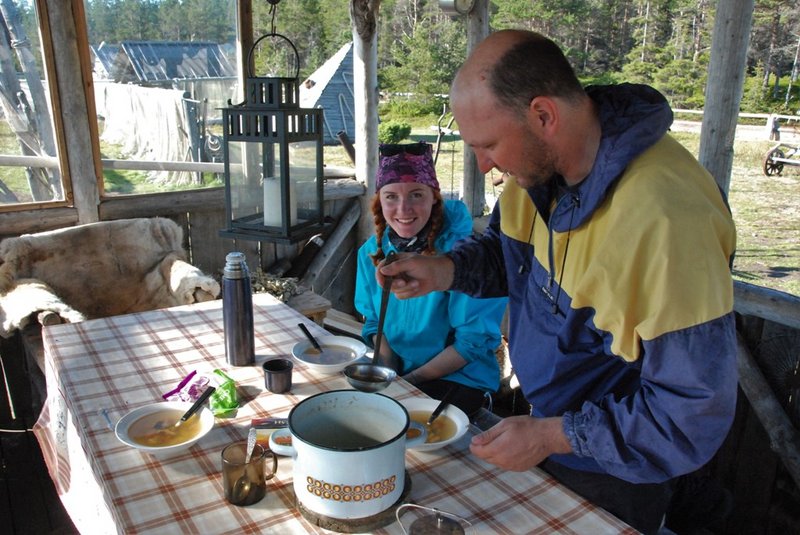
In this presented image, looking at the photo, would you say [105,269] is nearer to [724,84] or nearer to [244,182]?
[244,182]

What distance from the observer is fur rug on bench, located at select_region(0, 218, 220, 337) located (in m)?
3.09

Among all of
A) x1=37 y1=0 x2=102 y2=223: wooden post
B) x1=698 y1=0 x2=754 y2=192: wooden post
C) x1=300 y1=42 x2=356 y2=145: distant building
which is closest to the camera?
x1=698 y1=0 x2=754 y2=192: wooden post

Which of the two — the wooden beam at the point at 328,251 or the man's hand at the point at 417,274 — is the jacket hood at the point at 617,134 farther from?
the wooden beam at the point at 328,251

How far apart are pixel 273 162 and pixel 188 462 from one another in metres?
0.90

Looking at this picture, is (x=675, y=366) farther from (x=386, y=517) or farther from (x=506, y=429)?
(x=386, y=517)

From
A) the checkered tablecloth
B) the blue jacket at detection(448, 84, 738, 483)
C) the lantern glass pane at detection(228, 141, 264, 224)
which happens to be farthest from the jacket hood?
the lantern glass pane at detection(228, 141, 264, 224)

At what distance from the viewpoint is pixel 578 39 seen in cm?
1516

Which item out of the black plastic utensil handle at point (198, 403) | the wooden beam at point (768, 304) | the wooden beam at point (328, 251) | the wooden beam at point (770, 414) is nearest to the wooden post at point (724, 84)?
the wooden beam at point (768, 304)

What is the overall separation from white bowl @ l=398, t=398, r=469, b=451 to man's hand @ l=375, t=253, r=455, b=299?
298mm

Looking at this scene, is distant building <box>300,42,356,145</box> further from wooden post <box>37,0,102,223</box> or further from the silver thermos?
the silver thermos

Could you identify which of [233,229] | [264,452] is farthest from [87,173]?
[264,452]

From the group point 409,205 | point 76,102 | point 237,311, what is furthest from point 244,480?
point 76,102

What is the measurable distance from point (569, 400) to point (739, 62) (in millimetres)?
2200

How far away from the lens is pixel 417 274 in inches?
66.3
